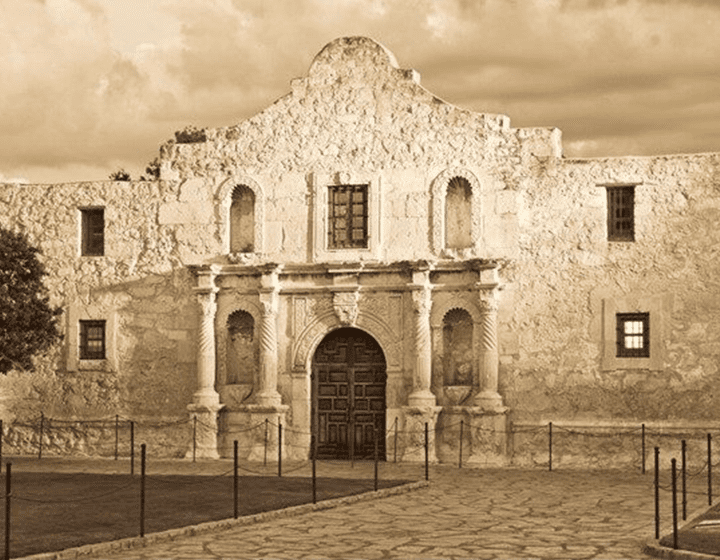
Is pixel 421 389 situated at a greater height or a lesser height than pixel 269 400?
greater

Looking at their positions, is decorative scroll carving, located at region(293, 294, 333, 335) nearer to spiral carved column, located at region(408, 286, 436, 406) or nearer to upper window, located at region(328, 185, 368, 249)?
upper window, located at region(328, 185, 368, 249)

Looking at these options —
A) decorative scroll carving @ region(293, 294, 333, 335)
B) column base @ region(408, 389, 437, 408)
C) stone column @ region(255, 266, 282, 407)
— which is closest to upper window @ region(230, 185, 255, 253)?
stone column @ region(255, 266, 282, 407)

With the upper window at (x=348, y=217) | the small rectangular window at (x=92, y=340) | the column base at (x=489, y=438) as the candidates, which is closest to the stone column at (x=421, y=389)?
the column base at (x=489, y=438)

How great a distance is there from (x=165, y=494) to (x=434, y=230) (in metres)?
9.54

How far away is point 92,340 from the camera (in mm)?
28266

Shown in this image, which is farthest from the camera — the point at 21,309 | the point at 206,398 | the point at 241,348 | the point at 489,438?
the point at 241,348

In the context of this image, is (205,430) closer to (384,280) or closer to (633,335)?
(384,280)

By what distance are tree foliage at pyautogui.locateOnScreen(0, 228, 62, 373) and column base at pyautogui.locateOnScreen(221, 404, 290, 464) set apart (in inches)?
160

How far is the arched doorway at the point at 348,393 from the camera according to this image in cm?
2631

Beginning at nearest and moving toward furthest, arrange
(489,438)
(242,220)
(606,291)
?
(489,438), (606,291), (242,220)

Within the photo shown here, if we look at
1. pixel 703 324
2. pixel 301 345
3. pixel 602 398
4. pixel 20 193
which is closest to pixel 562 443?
pixel 602 398

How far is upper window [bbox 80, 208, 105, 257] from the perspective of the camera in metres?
28.4

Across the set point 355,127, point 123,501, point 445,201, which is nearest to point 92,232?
point 355,127

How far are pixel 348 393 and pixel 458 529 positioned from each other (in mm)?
11969
